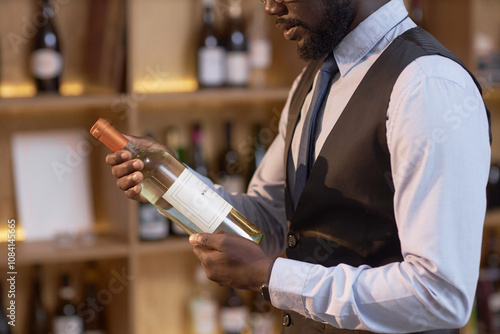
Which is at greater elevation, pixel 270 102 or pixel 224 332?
pixel 270 102

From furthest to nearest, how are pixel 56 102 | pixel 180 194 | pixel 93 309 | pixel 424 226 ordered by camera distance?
pixel 93 309
pixel 56 102
pixel 180 194
pixel 424 226

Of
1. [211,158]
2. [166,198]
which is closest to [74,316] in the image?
[211,158]

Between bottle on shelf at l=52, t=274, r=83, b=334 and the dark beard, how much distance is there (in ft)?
3.95

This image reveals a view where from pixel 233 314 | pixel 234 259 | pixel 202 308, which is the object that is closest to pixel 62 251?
pixel 202 308

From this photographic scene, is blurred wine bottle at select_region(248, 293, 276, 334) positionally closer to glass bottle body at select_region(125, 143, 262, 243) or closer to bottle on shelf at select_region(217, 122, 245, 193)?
bottle on shelf at select_region(217, 122, 245, 193)

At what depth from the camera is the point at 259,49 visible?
6.29ft

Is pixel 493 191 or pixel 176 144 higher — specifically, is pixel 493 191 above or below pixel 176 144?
below

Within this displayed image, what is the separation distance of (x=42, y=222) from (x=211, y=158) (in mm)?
561

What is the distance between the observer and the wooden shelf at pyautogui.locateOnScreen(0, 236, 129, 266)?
5.46ft

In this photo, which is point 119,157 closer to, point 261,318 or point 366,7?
point 366,7

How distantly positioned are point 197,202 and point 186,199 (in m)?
0.02

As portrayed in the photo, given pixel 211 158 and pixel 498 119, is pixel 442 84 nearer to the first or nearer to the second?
pixel 211 158

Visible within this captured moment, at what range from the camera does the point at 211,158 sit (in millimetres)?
1995

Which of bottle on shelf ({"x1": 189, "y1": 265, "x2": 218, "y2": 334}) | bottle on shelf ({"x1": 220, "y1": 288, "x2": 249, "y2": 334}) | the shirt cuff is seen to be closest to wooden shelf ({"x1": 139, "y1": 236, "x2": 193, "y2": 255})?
bottle on shelf ({"x1": 189, "y1": 265, "x2": 218, "y2": 334})
